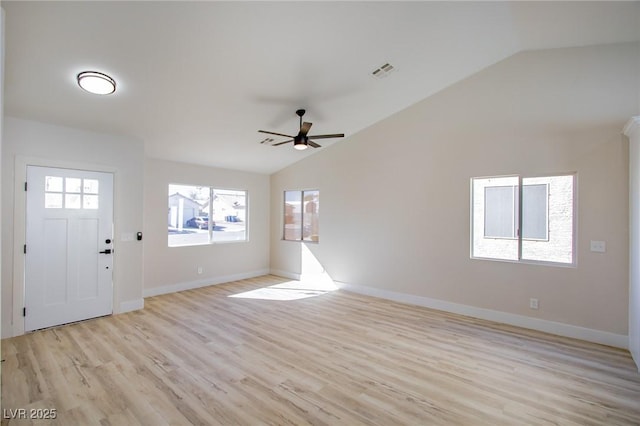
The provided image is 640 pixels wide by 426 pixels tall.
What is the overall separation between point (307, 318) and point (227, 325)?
113cm

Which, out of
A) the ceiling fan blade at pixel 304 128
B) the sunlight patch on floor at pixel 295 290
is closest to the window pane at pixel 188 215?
the sunlight patch on floor at pixel 295 290

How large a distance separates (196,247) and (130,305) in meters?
1.66

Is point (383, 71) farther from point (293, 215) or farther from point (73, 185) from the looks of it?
point (73, 185)

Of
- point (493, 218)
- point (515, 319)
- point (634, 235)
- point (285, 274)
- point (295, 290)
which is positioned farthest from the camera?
point (285, 274)

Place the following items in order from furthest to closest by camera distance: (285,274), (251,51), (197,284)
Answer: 1. (285,274)
2. (197,284)
3. (251,51)

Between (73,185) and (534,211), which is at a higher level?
(73,185)

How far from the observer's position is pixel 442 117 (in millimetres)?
4688

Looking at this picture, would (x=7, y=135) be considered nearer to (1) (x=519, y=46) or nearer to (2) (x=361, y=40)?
(2) (x=361, y=40)

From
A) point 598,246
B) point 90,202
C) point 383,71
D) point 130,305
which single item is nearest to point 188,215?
point 90,202

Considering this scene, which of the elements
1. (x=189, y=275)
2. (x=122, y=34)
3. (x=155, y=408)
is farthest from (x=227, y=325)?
(x=122, y=34)

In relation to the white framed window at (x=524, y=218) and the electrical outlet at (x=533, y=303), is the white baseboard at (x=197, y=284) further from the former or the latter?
the electrical outlet at (x=533, y=303)

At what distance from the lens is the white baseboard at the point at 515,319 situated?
11.7 feet

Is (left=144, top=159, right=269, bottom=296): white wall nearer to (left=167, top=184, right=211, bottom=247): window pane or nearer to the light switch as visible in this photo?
(left=167, top=184, right=211, bottom=247): window pane

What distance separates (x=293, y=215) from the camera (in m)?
7.10
